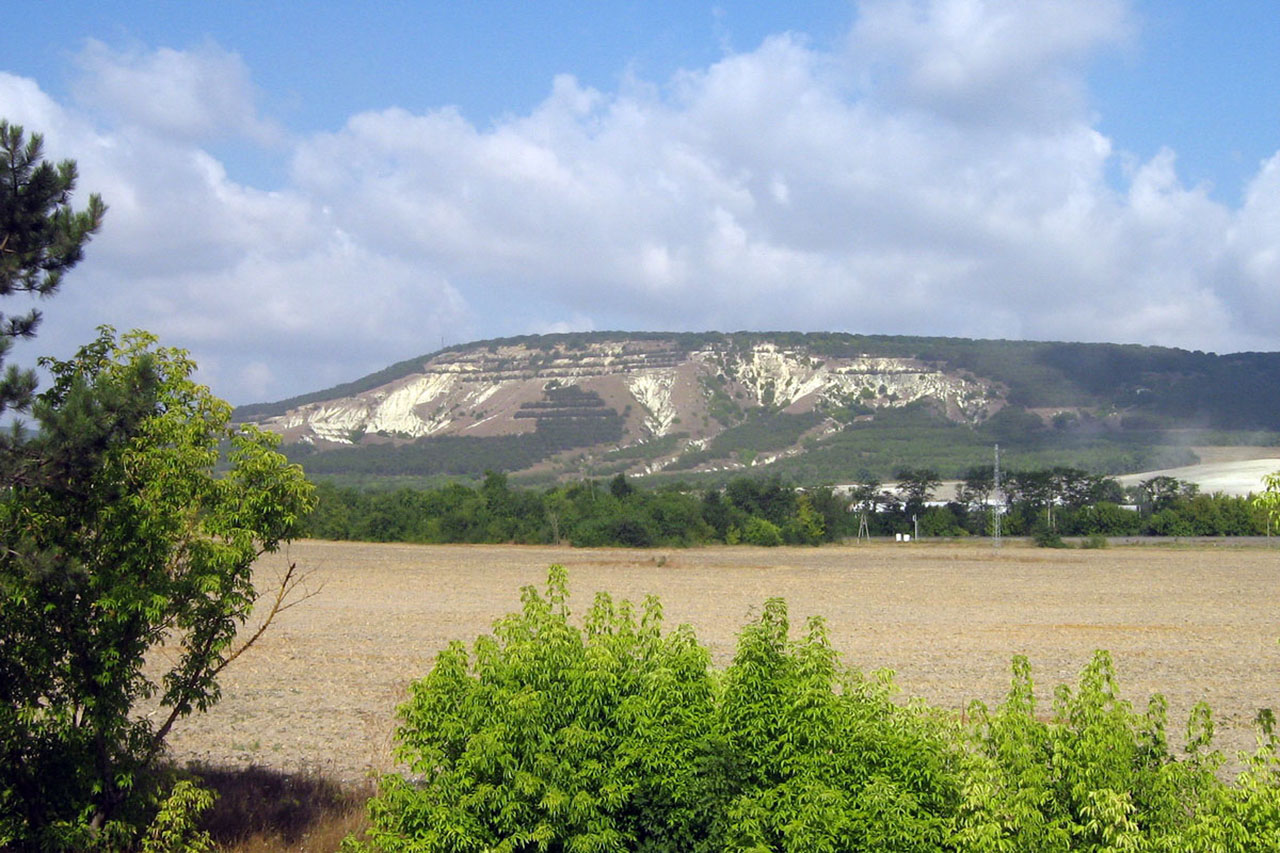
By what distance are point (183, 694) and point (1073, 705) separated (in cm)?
813

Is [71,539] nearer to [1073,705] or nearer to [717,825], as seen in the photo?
[717,825]

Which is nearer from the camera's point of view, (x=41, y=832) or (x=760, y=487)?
(x=41, y=832)

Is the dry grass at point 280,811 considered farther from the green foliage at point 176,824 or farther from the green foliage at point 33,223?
the green foliage at point 33,223

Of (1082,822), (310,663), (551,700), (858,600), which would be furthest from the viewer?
(858,600)

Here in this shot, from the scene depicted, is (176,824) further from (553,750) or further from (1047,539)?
(1047,539)

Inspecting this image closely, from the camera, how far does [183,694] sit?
10.8 m

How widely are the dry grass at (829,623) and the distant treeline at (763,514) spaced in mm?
11650

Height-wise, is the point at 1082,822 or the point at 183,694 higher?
the point at 183,694

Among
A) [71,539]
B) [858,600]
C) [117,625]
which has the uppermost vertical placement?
[71,539]

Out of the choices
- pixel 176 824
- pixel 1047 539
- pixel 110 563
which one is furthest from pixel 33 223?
pixel 1047 539

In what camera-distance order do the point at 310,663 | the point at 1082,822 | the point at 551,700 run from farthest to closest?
the point at 310,663 < the point at 551,700 < the point at 1082,822

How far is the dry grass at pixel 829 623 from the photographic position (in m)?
18.7

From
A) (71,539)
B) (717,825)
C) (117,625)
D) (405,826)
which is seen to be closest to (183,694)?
(117,625)

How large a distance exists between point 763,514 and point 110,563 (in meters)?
90.4
